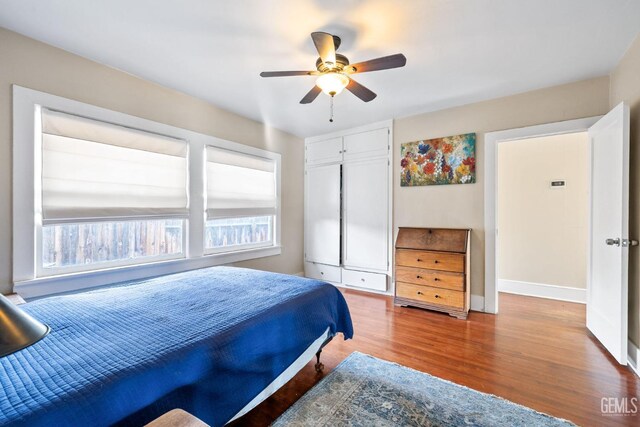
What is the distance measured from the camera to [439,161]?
3605mm

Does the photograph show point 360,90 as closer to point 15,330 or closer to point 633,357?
point 15,330

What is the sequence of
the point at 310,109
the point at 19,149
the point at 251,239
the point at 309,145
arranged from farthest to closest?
the point at 309,145
the point at 251,239
the point at 310,109
the point at 19,149

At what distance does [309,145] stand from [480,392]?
12.8 feet

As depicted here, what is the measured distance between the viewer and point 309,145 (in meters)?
4.75

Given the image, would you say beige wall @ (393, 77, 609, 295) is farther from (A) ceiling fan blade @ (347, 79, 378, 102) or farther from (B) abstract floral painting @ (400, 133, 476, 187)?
(A) ceiling fan blade @ (347, 79, 378, 102)

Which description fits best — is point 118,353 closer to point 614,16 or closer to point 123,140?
point 123,140

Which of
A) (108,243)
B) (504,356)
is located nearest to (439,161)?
(504,356)

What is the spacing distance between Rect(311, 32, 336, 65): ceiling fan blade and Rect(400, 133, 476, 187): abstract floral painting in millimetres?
2154

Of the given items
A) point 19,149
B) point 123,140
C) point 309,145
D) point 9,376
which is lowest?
point 9,376

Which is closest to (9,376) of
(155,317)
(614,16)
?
(155,317)

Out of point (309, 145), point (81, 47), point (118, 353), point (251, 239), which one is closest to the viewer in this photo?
point (118, 353)

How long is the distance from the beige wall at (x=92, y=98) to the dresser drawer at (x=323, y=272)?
57cm

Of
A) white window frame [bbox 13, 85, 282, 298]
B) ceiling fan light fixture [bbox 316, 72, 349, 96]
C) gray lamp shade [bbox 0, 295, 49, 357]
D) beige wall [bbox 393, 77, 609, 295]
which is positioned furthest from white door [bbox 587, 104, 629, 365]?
white window frame [bbox 13, 85, 282, 298]

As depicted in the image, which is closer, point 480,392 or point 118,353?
point 118,353
